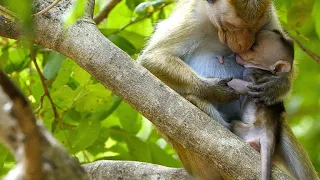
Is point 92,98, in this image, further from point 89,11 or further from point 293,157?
point 293,157

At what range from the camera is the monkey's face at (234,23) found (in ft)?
10.0

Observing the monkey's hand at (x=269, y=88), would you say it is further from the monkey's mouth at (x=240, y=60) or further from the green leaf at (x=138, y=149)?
the green leaf at (x=138, y=149)

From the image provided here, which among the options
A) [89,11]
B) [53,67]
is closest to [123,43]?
[53,67]

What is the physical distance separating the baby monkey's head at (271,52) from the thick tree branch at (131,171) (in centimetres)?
68

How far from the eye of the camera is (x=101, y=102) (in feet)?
11.4

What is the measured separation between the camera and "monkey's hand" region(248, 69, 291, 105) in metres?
3.05

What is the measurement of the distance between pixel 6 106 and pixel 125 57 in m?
1.60

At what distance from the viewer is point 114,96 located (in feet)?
12.4

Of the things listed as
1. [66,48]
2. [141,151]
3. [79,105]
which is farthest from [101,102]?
[66,48]

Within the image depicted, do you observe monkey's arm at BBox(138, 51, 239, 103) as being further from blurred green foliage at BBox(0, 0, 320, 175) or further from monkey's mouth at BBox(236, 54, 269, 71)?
blurred green foliage at BBox(0, 0, 320, 175)

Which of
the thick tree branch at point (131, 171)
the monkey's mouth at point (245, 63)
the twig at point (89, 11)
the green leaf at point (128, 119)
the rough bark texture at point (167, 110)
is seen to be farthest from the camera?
the green leaf at point (128, 119)

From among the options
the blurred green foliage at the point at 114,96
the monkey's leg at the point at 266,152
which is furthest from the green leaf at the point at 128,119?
A: the monkey's leg at the point at 266,152

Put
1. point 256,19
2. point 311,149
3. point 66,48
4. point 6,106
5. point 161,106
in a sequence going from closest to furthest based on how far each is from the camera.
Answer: point 6,106 < point 161,106 < point 66,48 < point 256,19 < point 311,149

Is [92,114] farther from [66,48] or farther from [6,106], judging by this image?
[6,106]
